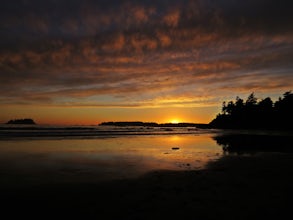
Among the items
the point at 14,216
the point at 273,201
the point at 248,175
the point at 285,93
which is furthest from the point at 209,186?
the point at 285,93

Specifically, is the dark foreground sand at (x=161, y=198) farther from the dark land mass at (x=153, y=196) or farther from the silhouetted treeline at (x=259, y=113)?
the silhouetted treeline at (x=259, y=113)

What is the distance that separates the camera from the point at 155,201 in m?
9.95

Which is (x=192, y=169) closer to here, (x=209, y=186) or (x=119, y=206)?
(x=209, y=186)

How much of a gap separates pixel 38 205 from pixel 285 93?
117 m

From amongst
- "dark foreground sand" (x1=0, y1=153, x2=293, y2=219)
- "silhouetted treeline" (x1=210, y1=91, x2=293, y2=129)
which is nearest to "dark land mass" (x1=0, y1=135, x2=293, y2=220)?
"dark foreground sand" (x1=0, y1=153, x2=293, y2=219)

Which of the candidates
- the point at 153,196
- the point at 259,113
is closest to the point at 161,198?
the point at 153,196

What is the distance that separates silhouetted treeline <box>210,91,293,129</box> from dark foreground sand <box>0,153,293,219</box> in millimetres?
97401

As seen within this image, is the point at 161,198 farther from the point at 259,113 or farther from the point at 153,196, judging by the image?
the point at 259,113

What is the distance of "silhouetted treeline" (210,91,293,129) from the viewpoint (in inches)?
4045

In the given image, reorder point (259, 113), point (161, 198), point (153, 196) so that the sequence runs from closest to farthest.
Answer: point (161, 198) < point (153, 196) < point (259, 113)

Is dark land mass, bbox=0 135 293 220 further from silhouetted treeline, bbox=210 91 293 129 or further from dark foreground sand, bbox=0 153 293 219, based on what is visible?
silhouetted treeline, bbox=210 91 293 129

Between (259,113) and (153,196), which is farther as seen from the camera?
(259,113)

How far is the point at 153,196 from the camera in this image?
10680mm

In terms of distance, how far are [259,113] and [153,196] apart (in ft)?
389
